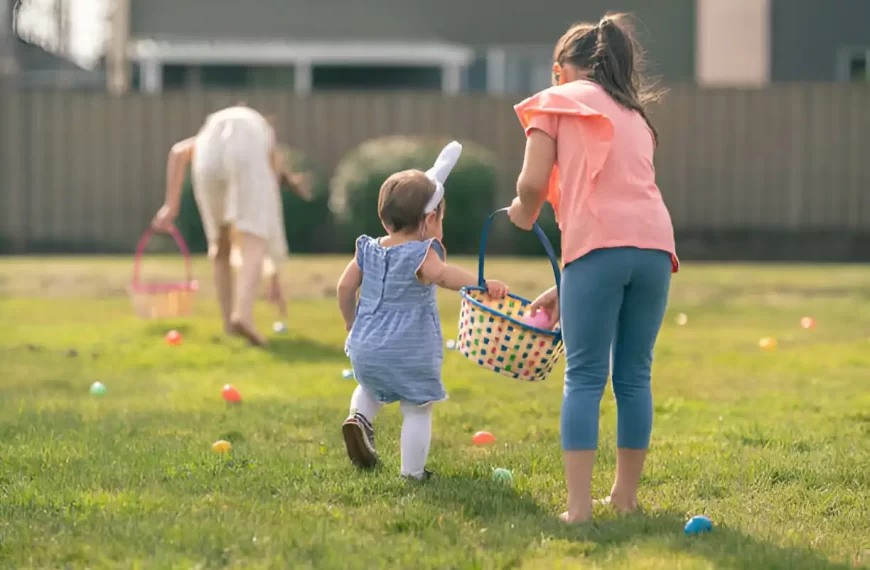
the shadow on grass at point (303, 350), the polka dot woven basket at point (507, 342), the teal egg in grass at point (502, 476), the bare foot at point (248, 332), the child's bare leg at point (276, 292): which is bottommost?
the shadow on grass at point (303, 350)

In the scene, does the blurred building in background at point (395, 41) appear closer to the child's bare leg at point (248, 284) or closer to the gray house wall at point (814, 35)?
the gray house wall at point (814, 35)

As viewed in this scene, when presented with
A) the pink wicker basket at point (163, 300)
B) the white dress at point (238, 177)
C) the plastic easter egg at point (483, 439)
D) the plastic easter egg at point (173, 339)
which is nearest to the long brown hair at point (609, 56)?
the plastic easter egg at point (483, 439)

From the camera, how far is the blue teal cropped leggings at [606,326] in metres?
3.85

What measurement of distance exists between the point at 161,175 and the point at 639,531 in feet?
46.0

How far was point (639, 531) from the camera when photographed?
3787 mm

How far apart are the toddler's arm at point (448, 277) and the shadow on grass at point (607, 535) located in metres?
0.69

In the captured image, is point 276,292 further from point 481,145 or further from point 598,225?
point 481,145

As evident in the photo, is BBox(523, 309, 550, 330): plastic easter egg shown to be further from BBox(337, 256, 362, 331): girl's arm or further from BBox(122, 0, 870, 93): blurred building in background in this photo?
BBox(122, 0, 870, 93): blurred building in background

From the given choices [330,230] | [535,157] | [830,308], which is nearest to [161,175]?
[330,230]

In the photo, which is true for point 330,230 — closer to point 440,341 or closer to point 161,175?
point 161,175

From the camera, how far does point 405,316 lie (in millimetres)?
4488

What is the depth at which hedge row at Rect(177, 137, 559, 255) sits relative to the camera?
15.5 meters

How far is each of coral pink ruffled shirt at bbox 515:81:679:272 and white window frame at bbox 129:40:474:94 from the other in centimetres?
1823

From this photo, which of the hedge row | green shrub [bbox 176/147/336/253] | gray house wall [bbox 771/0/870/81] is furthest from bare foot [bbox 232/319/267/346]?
gray house wall [bbox 771/0/870/81]
